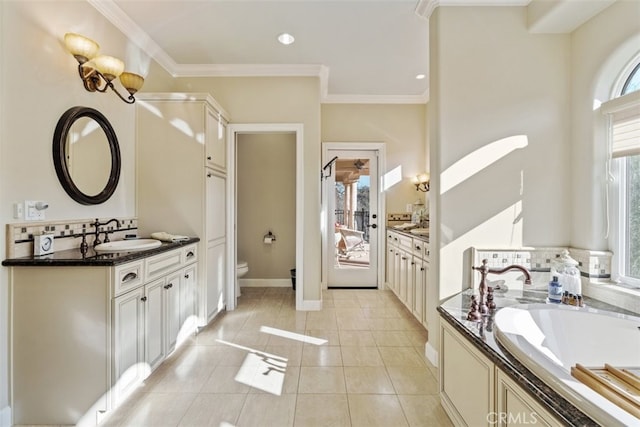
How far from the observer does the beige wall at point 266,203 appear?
4723 mm

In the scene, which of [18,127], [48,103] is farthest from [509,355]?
[48,103]

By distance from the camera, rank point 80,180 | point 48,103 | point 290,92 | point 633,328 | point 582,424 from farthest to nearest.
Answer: point 290,92 → point 80,180 → point 48,103 → point 633,328 → point 582,424

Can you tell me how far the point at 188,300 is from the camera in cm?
281

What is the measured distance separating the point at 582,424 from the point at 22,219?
274 cm

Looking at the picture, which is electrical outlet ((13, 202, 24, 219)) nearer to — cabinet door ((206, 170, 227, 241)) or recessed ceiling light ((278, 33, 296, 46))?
cabinet door ((206, 170, 227, 241))

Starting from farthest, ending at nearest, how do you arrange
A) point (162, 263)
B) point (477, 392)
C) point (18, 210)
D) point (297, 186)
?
point (297, 186) < point (162, 263) < point (18, 210) < point (477, 392)

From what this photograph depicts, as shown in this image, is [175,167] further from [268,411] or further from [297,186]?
[268,411]

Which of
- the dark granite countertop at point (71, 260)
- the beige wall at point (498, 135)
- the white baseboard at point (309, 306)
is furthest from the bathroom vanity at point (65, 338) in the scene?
the beige wall at point (498, 135)

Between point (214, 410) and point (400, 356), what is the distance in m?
1.48

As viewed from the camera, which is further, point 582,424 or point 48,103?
point 48,103

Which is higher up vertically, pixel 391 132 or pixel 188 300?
pixel 391 132

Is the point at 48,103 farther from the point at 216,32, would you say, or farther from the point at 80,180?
the point at 216,32

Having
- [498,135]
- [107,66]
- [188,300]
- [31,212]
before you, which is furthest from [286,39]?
[188,300]

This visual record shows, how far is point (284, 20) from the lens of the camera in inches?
108
